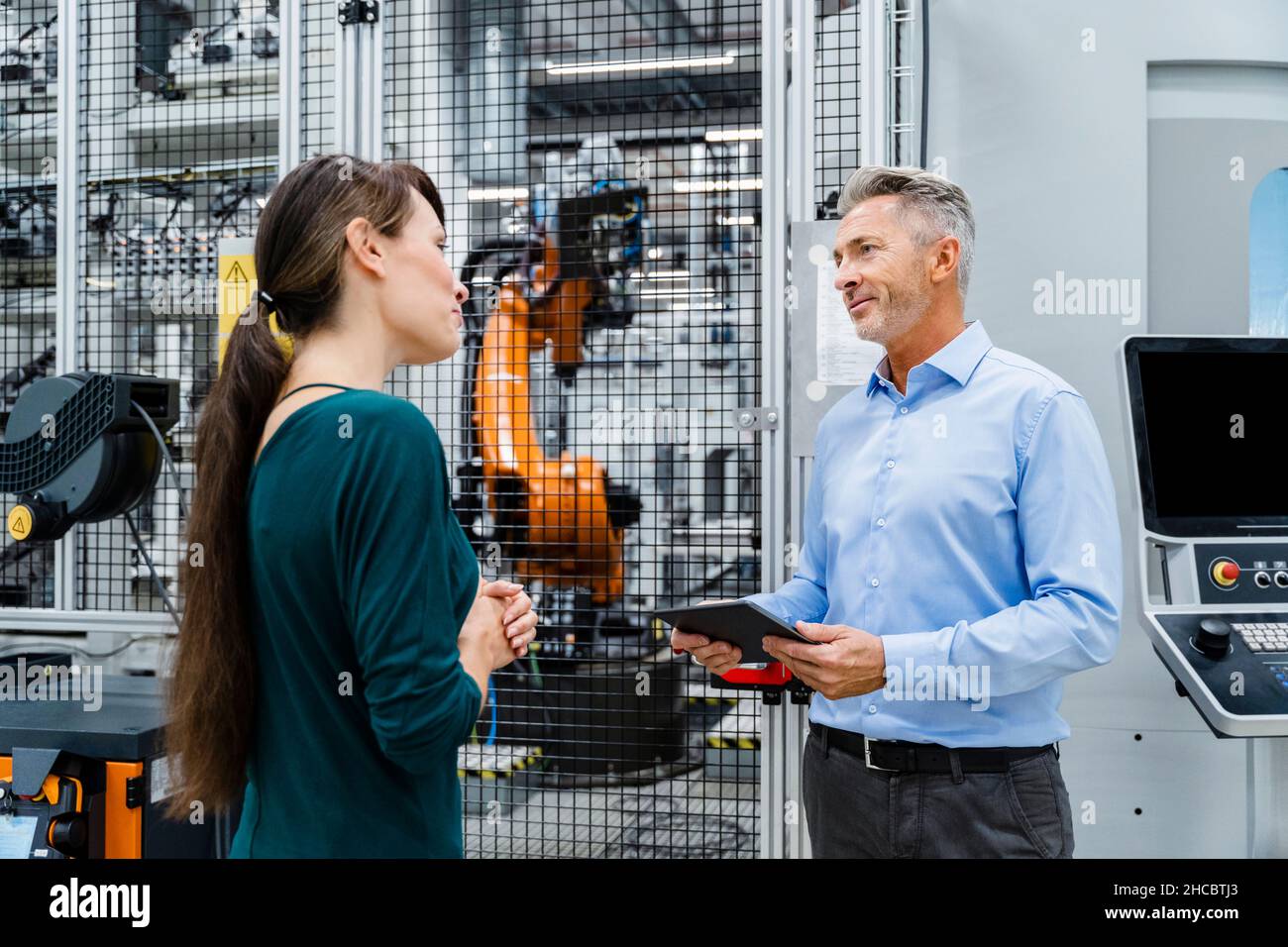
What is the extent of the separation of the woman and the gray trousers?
811 mm

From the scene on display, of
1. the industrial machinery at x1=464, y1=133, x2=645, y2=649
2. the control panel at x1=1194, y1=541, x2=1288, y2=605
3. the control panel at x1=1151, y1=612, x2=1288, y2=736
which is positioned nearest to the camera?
the control panel at x1=1151, y1=612, x2=1288, y2=736

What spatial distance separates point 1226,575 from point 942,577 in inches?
27.3

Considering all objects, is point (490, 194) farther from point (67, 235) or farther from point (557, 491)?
point (67, 235)

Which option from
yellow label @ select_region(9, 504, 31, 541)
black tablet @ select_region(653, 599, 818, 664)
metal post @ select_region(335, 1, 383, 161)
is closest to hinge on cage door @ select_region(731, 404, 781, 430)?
black tablet @ select_region(653, 599, 818, 664)

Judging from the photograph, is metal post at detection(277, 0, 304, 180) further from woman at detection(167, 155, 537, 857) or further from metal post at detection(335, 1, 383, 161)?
woman at detection(167, 155, 537, 857)

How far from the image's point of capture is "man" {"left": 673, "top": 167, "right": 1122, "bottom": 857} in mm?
1599

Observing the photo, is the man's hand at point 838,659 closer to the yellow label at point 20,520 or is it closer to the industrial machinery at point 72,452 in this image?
the industrial machinery at point 72,452

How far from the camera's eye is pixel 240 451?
120 centimetres

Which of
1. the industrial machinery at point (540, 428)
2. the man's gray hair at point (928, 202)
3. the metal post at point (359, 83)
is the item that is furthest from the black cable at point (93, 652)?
the man's gray hair at point (928, 202)

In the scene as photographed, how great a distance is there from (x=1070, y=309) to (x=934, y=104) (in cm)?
66

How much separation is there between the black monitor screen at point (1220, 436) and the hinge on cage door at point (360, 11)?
210 centimetres

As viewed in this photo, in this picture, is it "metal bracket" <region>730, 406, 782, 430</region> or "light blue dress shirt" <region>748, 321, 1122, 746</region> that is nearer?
"light blue dress shirt" <region>748, 321, 1122, 746</region>

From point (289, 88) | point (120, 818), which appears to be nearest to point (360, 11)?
point (289, 88)

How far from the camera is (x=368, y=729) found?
1.16 meters
